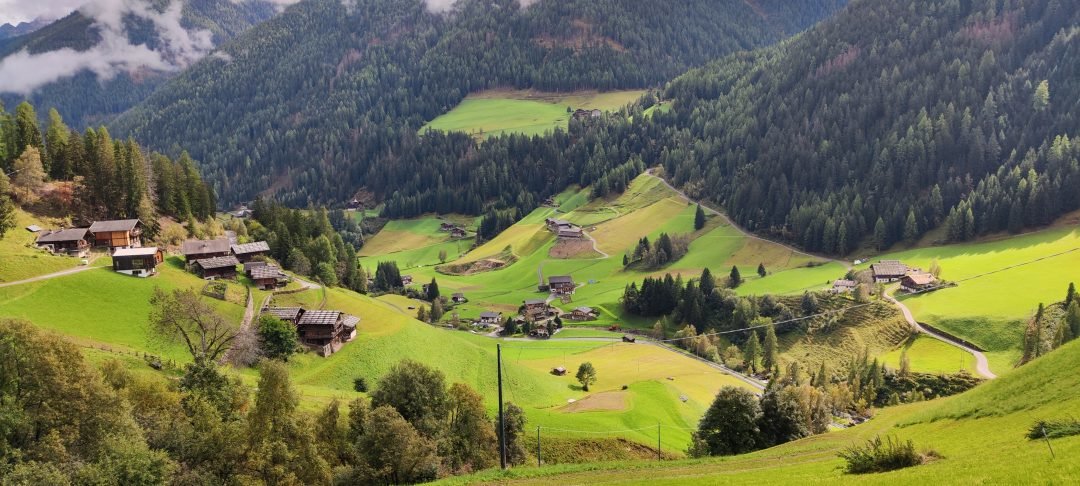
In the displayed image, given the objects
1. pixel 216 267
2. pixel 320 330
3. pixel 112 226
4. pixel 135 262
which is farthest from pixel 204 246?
pixel 320 330

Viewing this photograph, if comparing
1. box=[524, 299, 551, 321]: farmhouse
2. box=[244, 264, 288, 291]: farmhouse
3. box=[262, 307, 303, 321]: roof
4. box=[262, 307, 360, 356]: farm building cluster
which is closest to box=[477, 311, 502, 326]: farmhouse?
box=[524, 299, 551, 321]: farmhouse

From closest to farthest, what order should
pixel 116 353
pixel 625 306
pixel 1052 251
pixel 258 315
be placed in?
1. pixel 116 353
2. pixel 258 315
3. pixel 1052 251
4. pixel 625 306

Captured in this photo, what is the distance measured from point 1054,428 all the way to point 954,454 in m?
4.69

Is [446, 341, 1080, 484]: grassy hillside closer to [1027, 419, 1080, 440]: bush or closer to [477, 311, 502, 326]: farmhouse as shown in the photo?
[1027, 419, 1080, 440]: bush

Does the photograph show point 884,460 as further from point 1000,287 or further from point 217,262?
point 1000,287

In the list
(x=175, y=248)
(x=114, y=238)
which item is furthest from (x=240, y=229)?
(x=114, y=238)

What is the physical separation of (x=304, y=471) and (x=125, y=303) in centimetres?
5003

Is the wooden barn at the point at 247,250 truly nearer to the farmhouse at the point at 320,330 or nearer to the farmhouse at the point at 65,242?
the farmhouse at the point at 65,242

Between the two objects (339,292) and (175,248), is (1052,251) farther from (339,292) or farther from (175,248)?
(175,248)

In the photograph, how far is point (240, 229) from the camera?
422 feet

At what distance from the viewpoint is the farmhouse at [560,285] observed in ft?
600

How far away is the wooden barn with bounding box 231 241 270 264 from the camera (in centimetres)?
10656

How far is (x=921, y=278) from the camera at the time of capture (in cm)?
14175

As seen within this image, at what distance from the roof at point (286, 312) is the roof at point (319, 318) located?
1004mm
